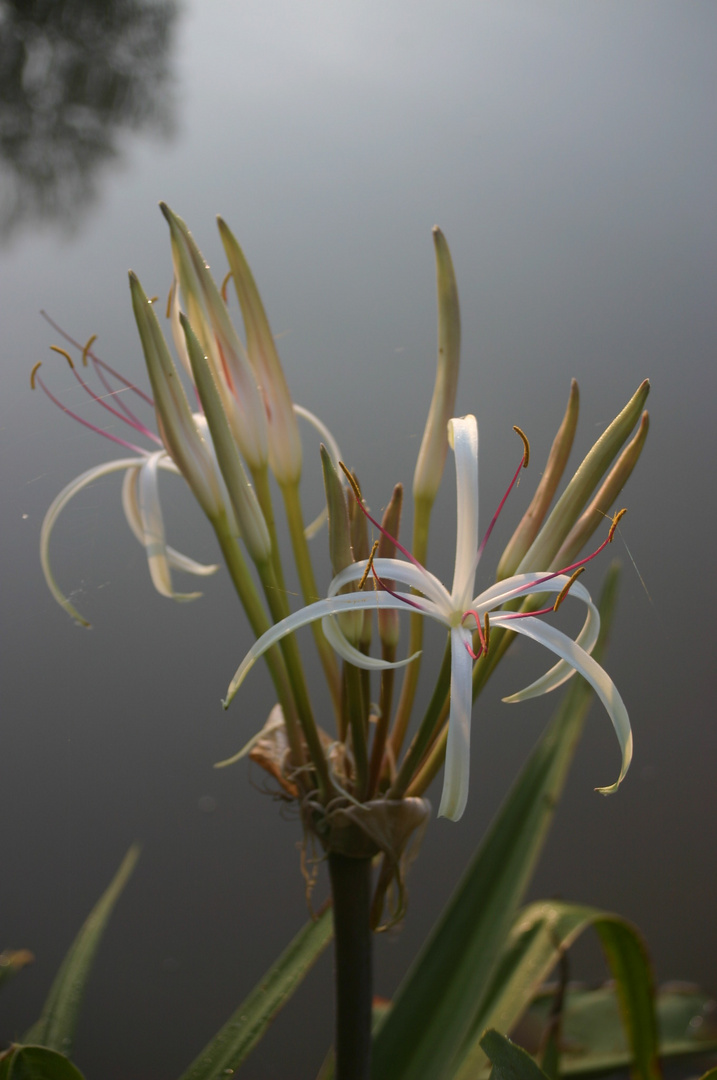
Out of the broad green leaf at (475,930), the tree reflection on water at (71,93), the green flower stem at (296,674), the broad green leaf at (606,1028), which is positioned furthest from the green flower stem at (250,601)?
the broad green leaf at (606,1028)

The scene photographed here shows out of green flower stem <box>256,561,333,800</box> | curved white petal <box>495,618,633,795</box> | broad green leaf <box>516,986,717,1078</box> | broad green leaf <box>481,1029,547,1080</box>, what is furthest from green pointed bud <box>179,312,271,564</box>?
broad green leaf <box>516,986,717,1078</box>

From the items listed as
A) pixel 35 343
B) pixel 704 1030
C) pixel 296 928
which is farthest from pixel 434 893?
pixel 35 343

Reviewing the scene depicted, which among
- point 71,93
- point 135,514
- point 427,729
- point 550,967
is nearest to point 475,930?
point 550,967

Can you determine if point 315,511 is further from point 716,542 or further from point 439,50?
point 439,50

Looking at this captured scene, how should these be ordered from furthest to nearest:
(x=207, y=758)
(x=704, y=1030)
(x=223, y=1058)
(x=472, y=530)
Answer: (x=704, y=1030) → (x=207, y=758) → (x=223, y=1058) → (x=472, y=530)

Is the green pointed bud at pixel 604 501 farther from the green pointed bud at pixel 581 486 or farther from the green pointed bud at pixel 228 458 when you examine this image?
the green pointed bud at pixel 228 458

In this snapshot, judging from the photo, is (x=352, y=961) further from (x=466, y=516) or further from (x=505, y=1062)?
(x=466, y=516)
